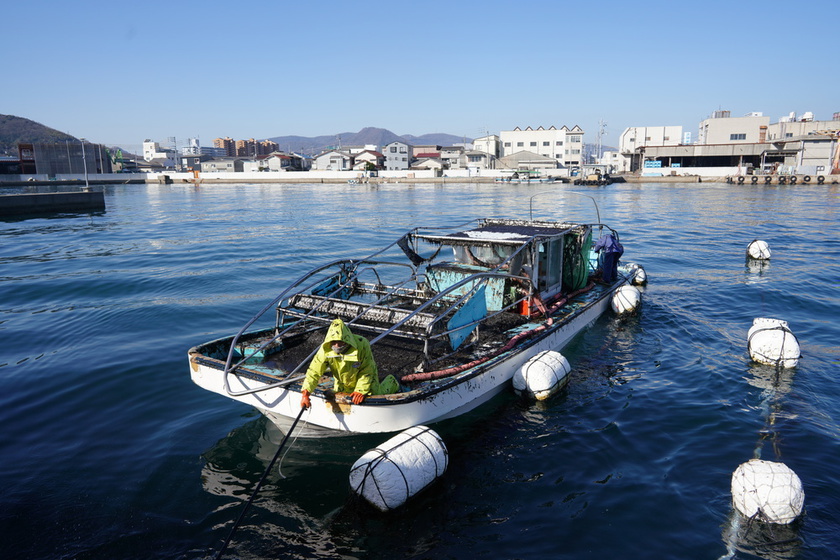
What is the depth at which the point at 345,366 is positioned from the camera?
7125 millimetres

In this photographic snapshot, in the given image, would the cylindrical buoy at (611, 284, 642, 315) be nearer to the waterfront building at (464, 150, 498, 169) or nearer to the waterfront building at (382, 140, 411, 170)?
the waterfront building at (464, 150, 498, 169)

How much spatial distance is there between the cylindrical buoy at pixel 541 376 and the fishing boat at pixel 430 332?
27 cm

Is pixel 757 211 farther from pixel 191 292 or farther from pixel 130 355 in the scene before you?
pixel 130 355

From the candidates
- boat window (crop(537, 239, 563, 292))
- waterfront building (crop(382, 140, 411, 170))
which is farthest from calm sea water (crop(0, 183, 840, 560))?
waterfront building (crop(382, 140, 411, 170))

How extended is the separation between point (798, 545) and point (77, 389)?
12.6 m

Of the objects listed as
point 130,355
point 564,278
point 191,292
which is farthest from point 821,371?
point 191,292

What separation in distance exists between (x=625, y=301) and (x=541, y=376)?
686cm

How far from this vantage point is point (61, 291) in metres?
18.6

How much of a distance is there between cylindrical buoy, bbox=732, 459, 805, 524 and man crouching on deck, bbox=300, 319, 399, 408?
16.3 ft

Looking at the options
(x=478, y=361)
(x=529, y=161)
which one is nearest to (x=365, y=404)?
(x=478, y=361)

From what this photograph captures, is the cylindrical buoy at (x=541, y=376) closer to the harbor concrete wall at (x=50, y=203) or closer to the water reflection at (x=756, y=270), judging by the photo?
the water reflection at (x=756, y=270)

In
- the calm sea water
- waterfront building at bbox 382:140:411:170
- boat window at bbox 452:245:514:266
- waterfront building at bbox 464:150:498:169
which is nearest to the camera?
the calm sea water

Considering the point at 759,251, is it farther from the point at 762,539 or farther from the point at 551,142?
the point at 551,142

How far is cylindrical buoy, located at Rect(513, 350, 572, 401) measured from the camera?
945 centimetres
